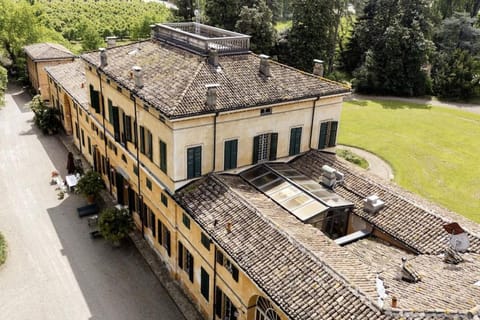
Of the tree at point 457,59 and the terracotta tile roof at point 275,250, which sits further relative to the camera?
the tree at point 457,59

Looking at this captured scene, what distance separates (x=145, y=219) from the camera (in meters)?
29.6

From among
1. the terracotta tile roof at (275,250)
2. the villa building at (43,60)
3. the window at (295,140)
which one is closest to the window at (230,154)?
the terracotta tile roof at (275,250)

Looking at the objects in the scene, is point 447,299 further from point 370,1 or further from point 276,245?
point 370,1

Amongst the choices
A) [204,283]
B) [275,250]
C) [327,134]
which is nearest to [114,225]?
[204,283]

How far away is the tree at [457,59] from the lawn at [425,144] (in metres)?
6.18

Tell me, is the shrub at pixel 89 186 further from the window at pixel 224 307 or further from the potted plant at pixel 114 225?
the window at pixel 224 307

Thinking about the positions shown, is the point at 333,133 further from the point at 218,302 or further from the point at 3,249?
the point at 3,249

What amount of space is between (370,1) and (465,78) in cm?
2032

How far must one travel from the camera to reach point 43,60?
5334 cm

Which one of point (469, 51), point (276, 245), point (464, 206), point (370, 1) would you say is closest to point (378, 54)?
point (370, 1)

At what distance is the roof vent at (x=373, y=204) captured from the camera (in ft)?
76.3

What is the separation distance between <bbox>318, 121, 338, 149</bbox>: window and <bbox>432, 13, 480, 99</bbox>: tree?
4692 cm

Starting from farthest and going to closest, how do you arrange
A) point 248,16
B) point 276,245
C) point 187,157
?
1. point 248,16
2. point 187,157
3. point 276,245

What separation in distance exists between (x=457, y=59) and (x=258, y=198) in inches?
2345
